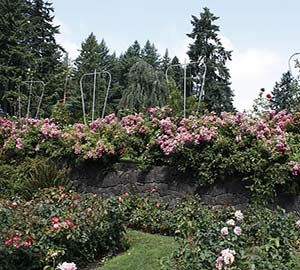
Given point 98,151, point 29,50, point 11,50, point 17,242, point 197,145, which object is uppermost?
point 29,50

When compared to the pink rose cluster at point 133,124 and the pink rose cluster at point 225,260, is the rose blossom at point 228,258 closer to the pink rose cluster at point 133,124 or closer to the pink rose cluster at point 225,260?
the pink rose cluster at point 225,260

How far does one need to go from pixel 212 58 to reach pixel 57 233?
73.8 feet

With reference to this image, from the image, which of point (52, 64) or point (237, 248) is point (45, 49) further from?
point (237, 248)

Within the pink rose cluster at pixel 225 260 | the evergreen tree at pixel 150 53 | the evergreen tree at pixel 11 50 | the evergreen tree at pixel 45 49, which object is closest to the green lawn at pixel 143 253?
the pink rose cluster at pixel 225 260

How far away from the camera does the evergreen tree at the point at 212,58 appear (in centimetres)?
2508

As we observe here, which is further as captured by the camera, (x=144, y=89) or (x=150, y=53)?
(x=150, y=53)

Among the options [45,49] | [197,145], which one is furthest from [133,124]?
[45,49]

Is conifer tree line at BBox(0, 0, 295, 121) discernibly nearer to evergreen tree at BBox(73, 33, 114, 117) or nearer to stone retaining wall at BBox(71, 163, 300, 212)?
evergreen tree at BBox(73, 33, 114, 117)

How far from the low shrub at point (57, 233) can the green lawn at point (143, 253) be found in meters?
0.22

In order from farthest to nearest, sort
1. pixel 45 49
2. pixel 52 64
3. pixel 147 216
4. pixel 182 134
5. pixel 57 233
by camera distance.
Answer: pixel 45 49 < pixel 52 64 < pixel 182 134 < pixel 147 216 < pixel 57 233

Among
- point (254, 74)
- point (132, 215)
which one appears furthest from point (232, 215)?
point (254, 74)

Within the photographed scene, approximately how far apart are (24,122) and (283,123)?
5645 mm

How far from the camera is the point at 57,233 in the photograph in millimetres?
4496

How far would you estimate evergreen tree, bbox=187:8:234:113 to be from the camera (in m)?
25.1
